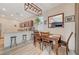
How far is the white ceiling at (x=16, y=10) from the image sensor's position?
2.18 metres

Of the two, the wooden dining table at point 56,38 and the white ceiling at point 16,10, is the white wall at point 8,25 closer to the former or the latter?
the white ceiling at point 16,10

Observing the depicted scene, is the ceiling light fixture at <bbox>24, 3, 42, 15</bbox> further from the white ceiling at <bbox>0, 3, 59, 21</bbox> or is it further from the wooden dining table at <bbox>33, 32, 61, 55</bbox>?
the wooden dining table at <bbox>33, 32, 61, 55</bbox>

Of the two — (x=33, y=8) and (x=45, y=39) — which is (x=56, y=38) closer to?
(x=45, y=39)

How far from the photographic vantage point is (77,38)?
224 cm

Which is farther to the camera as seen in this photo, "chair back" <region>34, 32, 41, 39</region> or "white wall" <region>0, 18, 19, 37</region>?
"chair back" <region>34, 32, 41, 39</region>

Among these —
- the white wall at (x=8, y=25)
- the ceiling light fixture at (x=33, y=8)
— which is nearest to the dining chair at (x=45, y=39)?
the ceiling light fixture at (x=33, y=8)

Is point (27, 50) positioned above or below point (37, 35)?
→ below


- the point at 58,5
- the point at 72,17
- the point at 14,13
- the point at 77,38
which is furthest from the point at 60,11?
the point at 14,13

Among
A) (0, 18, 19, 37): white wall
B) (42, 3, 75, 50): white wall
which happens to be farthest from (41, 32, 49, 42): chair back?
(0, 18, 19, 37): white wall

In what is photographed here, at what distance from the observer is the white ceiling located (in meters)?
2.18

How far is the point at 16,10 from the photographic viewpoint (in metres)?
2.21

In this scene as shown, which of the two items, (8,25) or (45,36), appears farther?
(45,36)

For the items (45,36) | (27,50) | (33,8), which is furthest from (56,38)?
(33,8)
